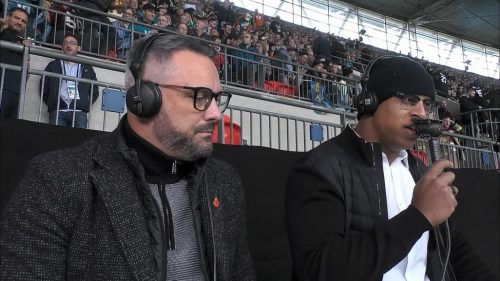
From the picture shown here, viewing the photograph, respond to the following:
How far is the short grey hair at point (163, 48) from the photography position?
162 centimetres

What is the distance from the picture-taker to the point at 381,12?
1883cm

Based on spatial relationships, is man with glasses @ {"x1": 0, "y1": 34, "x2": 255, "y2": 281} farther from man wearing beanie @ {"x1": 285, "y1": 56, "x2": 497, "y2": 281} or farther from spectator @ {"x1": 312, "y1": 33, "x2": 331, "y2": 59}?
spectator @ {"x1": 312, "y1": 33, "x2": 331, "y2": 59}

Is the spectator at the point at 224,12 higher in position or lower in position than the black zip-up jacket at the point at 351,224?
higher

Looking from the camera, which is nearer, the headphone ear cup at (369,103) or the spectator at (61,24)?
the headphone ear cup at (369,103)

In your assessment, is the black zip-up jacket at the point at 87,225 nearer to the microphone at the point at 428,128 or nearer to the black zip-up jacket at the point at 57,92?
the microphone at the point at 428,128

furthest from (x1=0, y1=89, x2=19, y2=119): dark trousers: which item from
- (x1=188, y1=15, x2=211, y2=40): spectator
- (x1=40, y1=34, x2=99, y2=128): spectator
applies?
(x1=188, y1=15, x2=211, y2=40): spectator

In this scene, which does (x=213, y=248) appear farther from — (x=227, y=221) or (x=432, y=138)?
(x=432, y=138)

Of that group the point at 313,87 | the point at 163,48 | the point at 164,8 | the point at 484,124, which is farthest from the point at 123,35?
the point at 484,124

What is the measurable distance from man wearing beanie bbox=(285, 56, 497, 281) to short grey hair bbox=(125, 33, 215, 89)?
66cm

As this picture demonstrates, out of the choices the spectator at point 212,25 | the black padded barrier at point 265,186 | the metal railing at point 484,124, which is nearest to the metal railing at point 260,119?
the black padded barrier at point 265,186

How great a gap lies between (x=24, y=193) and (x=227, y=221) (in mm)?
756

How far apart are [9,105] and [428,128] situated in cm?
285

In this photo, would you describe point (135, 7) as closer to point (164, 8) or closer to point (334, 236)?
point (164, 8)

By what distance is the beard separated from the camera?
5.14 feet
